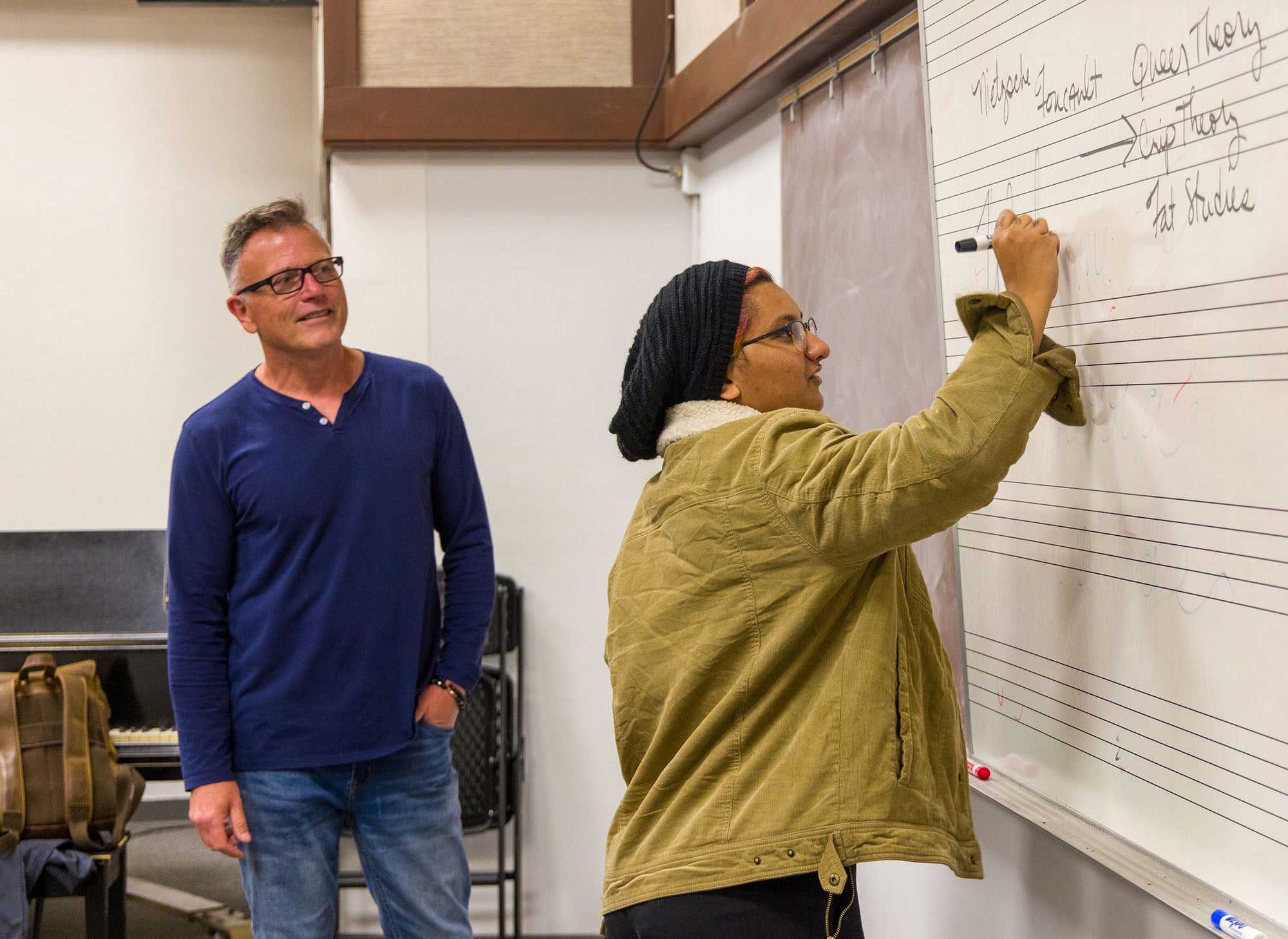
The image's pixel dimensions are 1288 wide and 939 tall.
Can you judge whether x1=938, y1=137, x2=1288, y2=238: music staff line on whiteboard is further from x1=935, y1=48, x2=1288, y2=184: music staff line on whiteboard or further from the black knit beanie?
the black knit beanie

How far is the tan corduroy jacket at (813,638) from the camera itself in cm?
99

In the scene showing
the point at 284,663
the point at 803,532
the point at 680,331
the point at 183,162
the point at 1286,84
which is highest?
the point at 183,162

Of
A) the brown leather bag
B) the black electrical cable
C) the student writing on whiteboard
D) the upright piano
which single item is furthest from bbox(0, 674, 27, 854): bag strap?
the black electrical cable

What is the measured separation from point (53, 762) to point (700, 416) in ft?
5.97

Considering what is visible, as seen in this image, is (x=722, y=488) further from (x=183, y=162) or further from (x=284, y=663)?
(x=183, y=162)

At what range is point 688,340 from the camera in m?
1.17

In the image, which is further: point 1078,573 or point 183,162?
point 183,162

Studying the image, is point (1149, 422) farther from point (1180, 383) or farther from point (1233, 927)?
point (1233, 927)

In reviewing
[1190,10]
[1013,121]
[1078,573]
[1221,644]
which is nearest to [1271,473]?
[1221,644]

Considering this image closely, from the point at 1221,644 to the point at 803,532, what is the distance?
0.39 m

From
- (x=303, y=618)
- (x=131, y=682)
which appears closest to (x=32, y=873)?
(x=131, y=682)

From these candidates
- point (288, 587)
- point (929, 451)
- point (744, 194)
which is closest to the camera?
point (929, 451)

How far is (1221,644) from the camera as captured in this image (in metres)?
1.00

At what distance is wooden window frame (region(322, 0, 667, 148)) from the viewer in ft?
9.03
